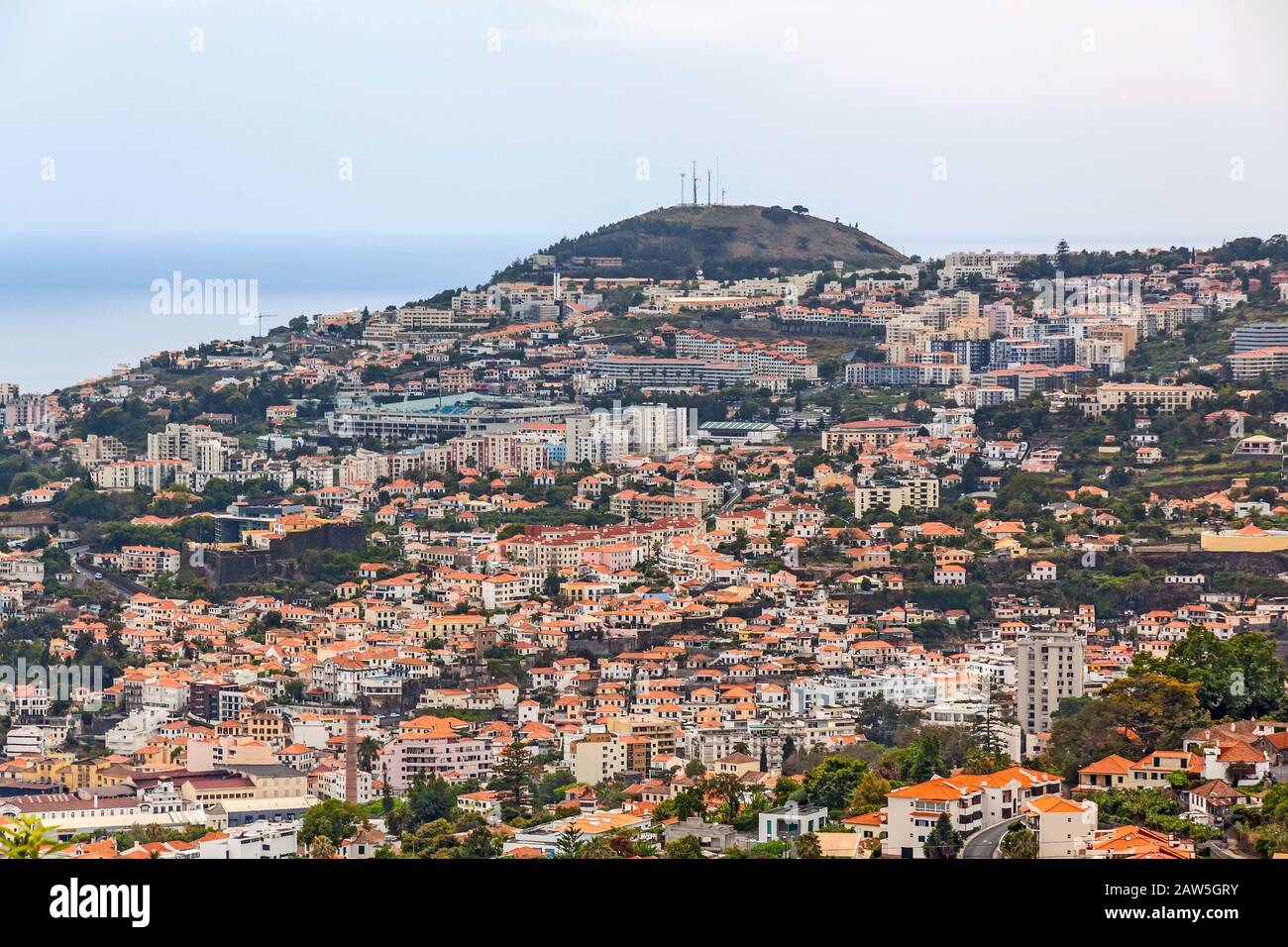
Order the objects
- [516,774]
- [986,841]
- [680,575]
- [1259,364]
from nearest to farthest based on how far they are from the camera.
Answer: [986,841] → [516,774] → [680,575] → [1259,364]

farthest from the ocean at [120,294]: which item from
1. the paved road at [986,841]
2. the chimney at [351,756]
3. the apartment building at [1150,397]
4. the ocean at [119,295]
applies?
the paved road at [986,841]

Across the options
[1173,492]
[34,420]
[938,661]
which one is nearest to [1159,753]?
[938,661]

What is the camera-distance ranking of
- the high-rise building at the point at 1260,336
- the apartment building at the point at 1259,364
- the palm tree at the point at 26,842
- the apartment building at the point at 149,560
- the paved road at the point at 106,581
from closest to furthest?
the palm tree at the point at 26,842
the paved road at the point at 106,581
the apartment building at the point at 149,560
the apartment building at the point at 1259,364
the high-rise building at the point at 1260,336

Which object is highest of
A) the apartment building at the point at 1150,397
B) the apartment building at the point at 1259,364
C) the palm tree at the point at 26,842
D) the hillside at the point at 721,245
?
the hillside at the point at 721,245

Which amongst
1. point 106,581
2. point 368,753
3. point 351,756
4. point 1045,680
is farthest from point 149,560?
point 1045,680

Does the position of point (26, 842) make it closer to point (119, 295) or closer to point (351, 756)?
point (351, 756)

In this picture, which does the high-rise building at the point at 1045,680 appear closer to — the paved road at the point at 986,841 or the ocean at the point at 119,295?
the paved road at the point at 986,841

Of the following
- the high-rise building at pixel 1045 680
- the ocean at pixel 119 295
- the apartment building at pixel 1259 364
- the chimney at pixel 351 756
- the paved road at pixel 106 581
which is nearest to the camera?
the chimney at pixel 351 756
